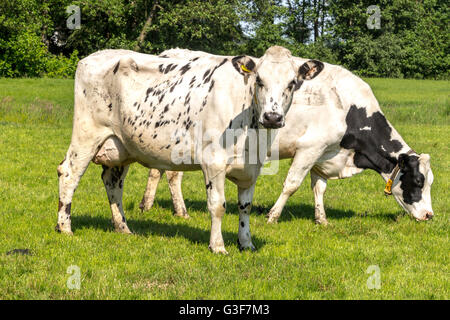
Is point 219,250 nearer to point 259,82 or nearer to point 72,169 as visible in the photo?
point 259,82

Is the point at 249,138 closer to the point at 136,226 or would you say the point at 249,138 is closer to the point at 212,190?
the point at 212,190

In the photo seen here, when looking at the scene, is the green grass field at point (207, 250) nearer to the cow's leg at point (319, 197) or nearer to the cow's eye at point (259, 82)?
Answer: the cow's leg at point (319, 197)

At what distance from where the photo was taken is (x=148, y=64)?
7.81 meters

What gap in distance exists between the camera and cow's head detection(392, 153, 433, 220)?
30.6 feet

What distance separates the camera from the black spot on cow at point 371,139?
9.69m

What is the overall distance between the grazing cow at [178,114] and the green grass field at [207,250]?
0.60 metres

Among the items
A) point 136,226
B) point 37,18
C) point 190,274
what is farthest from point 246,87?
point 37,18

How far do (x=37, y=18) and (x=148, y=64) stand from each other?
137 ft

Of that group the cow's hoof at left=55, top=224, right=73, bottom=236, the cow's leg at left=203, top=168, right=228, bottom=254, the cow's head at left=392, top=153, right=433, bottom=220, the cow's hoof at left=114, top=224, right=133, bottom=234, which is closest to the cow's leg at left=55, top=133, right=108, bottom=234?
the cow's hoof at left=55, top=224, right=73, bottom=236

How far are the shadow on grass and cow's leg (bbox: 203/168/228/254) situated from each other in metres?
0.55

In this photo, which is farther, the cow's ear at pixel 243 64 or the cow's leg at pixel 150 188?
the cow's leg at pixel 150 188

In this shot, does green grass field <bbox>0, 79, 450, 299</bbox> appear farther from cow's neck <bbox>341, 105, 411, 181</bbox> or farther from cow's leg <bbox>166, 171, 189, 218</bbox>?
cow's neck <bbox>341, 105, 411, 181</bbox>

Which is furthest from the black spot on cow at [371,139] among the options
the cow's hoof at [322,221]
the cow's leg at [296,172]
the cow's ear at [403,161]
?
the cow's hoof at [322,221]

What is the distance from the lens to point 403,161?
9.40 metres
